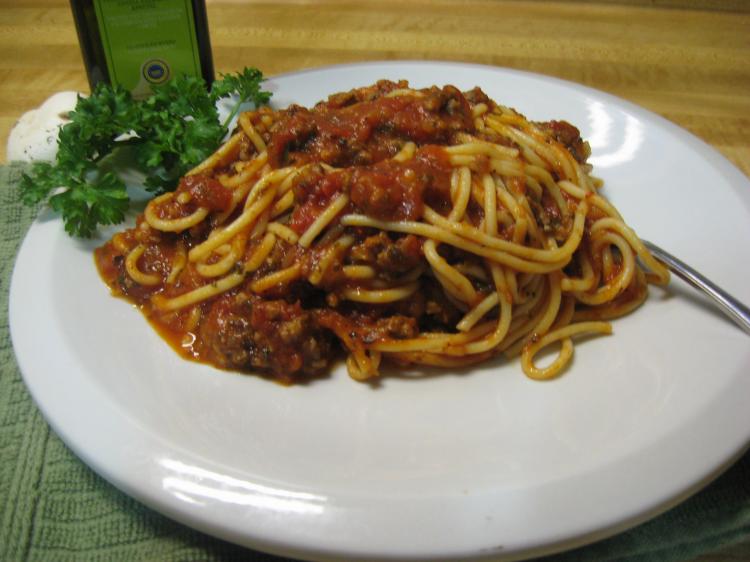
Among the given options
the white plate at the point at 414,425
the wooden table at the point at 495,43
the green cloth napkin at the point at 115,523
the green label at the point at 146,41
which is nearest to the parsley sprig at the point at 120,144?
the white plate at the point at 414,425

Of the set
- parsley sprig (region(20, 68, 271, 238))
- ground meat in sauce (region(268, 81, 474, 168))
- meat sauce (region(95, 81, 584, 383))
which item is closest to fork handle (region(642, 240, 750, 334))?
meat sauce (region(95, 81, 584, 383))

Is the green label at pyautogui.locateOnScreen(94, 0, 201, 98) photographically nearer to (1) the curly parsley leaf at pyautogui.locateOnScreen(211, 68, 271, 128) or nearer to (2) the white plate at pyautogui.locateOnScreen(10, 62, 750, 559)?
(1) the curly parsley leaf at pyautogui.locateOnScreen(211, 68, 271, 128)

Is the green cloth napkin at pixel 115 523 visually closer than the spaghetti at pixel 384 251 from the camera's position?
Yes

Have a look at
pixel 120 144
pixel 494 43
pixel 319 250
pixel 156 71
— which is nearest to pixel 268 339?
pixel 319 250

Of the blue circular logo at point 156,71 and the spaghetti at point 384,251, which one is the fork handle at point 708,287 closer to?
the spaghetti at point 384,251

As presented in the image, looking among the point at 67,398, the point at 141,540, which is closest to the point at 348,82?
the point at 67,398

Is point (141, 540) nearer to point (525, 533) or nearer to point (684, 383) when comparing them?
point (525, 533)
